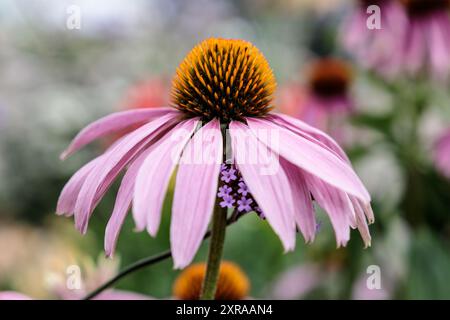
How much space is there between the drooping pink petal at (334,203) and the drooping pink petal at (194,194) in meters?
0.09

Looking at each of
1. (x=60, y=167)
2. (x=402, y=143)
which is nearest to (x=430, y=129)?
(x=402, y=143)

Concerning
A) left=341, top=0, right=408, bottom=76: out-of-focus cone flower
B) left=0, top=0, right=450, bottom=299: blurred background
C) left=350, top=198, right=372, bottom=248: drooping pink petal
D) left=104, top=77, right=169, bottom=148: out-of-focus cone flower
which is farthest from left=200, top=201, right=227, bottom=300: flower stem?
left=104, top=77, right=169, bottom=148: out-of-focus cone flower

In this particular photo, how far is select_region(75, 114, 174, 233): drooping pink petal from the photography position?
501 millimetres

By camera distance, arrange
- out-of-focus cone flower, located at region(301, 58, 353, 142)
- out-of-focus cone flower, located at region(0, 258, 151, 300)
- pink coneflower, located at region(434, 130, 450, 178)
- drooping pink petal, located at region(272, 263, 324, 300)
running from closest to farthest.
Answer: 1. out-of-focus cone flower, located at region(0, 258, 151, 300)
2. pink coneflower, located at region(434, 130, 450, 178)
3. drooping pink petal, located at region(272, 263, 324, 300)
4. out-of-focus cone flower, located at region(301, 58, 353, 142)

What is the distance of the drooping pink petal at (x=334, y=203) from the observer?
0.47 metres

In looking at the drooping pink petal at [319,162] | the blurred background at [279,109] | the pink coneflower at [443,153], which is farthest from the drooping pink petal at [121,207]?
the pink coneflower at [443,153]

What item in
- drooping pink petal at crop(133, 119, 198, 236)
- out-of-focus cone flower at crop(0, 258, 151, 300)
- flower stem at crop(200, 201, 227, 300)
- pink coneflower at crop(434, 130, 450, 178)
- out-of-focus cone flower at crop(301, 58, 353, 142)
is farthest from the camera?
out-of-focus cone flower at crop(301, 58, 353, 142)

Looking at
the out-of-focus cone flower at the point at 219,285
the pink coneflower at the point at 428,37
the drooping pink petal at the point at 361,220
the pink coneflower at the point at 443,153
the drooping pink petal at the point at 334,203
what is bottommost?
the out-of-focus cone flower at the point at 219,285

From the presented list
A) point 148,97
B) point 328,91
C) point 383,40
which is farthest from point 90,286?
point 328,91

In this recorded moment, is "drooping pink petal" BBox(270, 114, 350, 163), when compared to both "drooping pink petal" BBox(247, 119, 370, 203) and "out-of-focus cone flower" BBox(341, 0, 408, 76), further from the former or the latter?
"out-of-focus cone flower" BBox(341, 0, 408, 76)

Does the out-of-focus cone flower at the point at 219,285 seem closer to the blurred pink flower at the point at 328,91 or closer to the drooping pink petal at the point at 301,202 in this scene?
the drooping pink petal at the point at 301,202

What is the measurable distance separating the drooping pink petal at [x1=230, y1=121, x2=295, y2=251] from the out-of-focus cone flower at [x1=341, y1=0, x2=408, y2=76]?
962mm

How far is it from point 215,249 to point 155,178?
4.2 inches

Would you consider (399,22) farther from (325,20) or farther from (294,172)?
(325,20)
